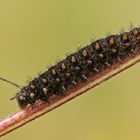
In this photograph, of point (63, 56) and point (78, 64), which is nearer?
point (78, 64)

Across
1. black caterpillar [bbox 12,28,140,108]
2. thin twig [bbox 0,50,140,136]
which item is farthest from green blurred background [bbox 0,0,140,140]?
thin twig [bbox 0,50,140,136]

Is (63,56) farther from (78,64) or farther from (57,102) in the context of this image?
(57,102)

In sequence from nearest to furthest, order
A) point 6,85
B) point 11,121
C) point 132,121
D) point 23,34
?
point 11,121 < point 132,121 < point 6,85 < point 23,34

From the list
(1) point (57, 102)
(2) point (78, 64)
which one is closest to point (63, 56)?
(2) point (78, 64)

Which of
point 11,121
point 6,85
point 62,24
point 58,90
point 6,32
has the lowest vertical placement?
point 11,121

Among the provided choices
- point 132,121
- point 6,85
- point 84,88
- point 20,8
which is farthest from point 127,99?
point 84,88

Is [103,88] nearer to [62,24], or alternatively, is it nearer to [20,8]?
[62,24]
